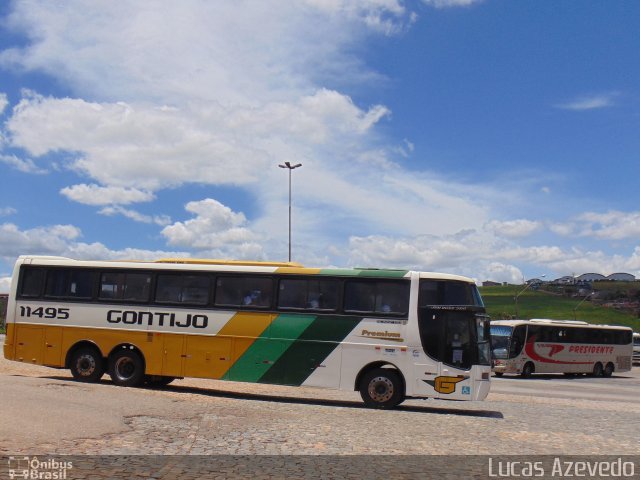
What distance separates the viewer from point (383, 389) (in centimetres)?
1647

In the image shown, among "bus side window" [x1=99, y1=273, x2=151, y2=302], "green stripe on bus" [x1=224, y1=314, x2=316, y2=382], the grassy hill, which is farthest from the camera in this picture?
the grassy hill

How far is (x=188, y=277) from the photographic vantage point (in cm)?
1836

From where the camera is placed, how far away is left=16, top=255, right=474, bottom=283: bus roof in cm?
1703

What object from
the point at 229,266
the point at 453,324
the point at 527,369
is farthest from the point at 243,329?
the point at 527,369

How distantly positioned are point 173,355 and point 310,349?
3.67 metres

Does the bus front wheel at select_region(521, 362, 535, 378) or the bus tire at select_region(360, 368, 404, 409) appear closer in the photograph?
the bus tire at select_region(360, 368, 404, 409)

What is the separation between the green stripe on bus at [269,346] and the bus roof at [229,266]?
1196mm

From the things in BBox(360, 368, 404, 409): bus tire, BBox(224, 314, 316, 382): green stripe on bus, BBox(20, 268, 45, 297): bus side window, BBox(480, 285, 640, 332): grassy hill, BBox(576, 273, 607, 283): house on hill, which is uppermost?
BBox(576, 273, 607, 283): house on hill

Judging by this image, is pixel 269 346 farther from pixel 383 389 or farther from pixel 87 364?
pixel 87 364

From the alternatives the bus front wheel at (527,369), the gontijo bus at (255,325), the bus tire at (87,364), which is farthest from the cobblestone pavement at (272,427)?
the bus front wheel at (527,369)

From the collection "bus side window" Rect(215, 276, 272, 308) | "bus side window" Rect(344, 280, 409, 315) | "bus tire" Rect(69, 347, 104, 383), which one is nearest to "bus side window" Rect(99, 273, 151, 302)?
"bus tire" Rect(69, 347, 104, 383)

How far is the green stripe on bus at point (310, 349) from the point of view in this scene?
16938 mm

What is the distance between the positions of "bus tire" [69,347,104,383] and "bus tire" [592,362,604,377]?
30.6 meters

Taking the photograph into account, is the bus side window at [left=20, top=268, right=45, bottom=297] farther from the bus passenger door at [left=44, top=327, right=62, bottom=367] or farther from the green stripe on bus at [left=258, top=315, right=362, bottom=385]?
the green stripe on bus at [left=258, top=315, right=362, bottom=385]
